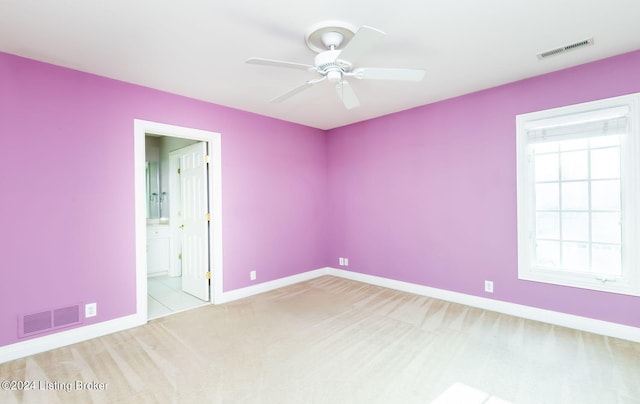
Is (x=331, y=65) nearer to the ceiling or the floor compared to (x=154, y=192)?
nearer to the ceiling

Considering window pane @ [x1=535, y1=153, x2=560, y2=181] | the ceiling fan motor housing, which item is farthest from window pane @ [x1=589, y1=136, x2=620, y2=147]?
the ceiling fan motor housing

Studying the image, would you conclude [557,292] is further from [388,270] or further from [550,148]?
[388,270]

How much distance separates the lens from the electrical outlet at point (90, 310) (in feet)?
9.16

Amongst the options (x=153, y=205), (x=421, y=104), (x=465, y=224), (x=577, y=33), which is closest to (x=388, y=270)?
(x=465, y=224)

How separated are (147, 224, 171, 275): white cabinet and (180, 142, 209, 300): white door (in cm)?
134

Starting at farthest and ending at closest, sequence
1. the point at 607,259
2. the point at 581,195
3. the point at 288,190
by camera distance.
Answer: the point at 288,190 → the point at 581,195 → the point at 607,259

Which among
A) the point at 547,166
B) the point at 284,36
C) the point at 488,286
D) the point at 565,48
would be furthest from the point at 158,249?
the point at 565,48

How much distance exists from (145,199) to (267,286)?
1995 millimetres

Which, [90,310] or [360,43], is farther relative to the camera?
[90,310]

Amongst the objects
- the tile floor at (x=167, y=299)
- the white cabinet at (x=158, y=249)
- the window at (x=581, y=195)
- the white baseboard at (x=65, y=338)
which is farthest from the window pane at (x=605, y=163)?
the white cabinet at (x=158, y=249)

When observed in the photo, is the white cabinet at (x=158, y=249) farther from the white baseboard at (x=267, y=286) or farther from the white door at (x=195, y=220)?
the white baseboard at (x=267, y=286)

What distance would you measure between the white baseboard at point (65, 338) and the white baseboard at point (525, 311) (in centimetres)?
322

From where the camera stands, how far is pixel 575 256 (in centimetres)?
293

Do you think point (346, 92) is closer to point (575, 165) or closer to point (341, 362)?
point (341, 362)
